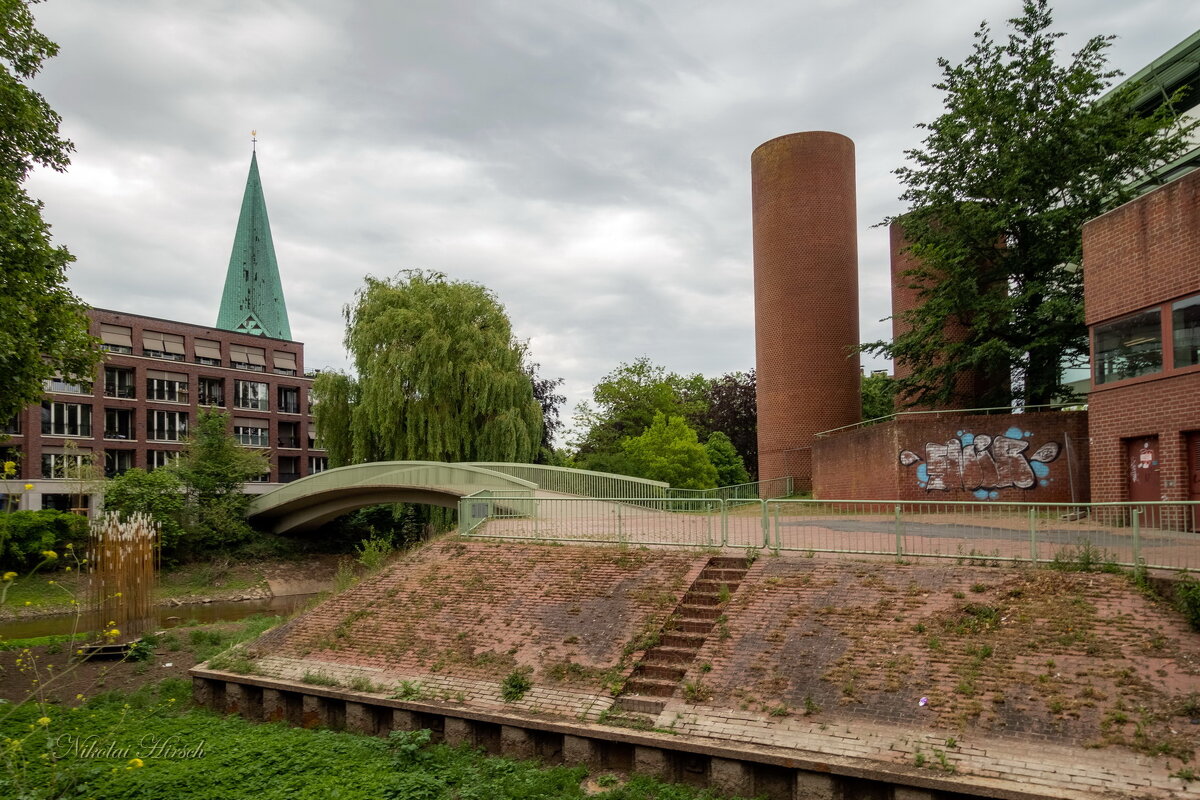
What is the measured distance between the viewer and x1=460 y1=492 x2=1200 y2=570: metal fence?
32.8 feet

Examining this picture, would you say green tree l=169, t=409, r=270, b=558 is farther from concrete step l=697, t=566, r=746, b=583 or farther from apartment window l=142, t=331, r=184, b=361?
concrete step l=697, t=566, r=746, b=583

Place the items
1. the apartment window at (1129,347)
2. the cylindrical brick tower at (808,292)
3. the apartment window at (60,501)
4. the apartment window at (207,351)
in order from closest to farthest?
1. the apartment window at (1129,347)
2. the cylindrical brick tower at (808,292)
3. the apartment window at (60,501)
4. the apartment window at (207,351)

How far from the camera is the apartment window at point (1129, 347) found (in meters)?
14.3

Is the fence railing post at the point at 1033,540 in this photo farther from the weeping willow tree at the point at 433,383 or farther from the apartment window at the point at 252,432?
the apartment window at the point at 252,432

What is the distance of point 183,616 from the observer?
26.4 metres

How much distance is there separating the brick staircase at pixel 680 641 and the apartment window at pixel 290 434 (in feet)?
169

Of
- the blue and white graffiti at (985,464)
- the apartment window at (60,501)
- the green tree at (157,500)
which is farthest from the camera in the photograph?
the apartment window at (60,501)

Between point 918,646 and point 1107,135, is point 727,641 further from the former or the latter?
point 1107,135

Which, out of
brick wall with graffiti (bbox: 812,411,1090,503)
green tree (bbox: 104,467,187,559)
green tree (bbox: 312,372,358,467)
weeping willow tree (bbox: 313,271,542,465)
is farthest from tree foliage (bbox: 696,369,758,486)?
green tree (bbox: 104,467,187,559)

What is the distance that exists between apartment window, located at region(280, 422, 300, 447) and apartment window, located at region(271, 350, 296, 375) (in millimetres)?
3727

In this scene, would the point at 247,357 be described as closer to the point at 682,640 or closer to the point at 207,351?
the point at 207,351

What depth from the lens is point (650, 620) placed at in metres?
11.5

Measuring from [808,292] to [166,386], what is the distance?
134 ft

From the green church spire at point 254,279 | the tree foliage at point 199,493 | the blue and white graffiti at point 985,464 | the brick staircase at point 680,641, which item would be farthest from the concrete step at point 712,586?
the green church spire at point 254,279
